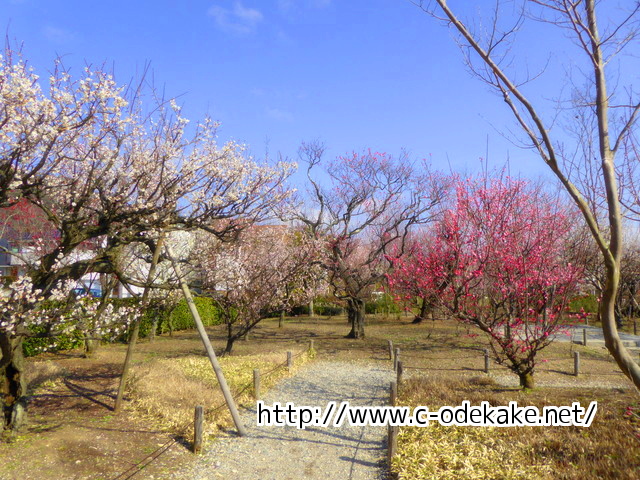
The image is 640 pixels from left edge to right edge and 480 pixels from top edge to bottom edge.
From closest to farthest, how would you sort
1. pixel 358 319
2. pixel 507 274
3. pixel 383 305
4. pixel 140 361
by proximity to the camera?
pixel 507 274
pixel 140 361
pixel 358 319
pixel 383 305

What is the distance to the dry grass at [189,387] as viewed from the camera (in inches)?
286

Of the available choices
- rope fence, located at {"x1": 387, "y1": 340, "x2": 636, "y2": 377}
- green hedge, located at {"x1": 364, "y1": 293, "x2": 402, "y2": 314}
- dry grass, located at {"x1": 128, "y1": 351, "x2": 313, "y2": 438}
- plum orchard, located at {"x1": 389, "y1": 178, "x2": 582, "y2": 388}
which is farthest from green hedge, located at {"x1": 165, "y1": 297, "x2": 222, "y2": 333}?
plum orchard, located at {"x1": 389, "y1": 178, "x2": 582, "y2": 388}

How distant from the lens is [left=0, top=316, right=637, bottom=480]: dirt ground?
5.63 metres

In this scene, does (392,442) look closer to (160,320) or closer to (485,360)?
(485,360)

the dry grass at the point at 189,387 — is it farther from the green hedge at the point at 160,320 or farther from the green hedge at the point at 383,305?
the green hedge at the point at 383,305

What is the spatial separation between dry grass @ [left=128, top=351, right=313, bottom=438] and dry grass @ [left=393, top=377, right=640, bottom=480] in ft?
10.8

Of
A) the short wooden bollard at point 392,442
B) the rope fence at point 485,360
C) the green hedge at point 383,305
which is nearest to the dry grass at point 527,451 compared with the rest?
the short wooden bollard at point 392,442

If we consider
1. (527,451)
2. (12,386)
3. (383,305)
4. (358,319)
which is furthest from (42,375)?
(383,305)

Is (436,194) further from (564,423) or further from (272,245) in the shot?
(564,423)

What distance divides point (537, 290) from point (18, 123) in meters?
9.18

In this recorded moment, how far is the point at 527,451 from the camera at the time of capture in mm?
5348

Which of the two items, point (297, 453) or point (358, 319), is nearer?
point (297, 453)

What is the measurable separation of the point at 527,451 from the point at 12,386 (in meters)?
7.38

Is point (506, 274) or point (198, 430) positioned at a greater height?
point (506, 274)
